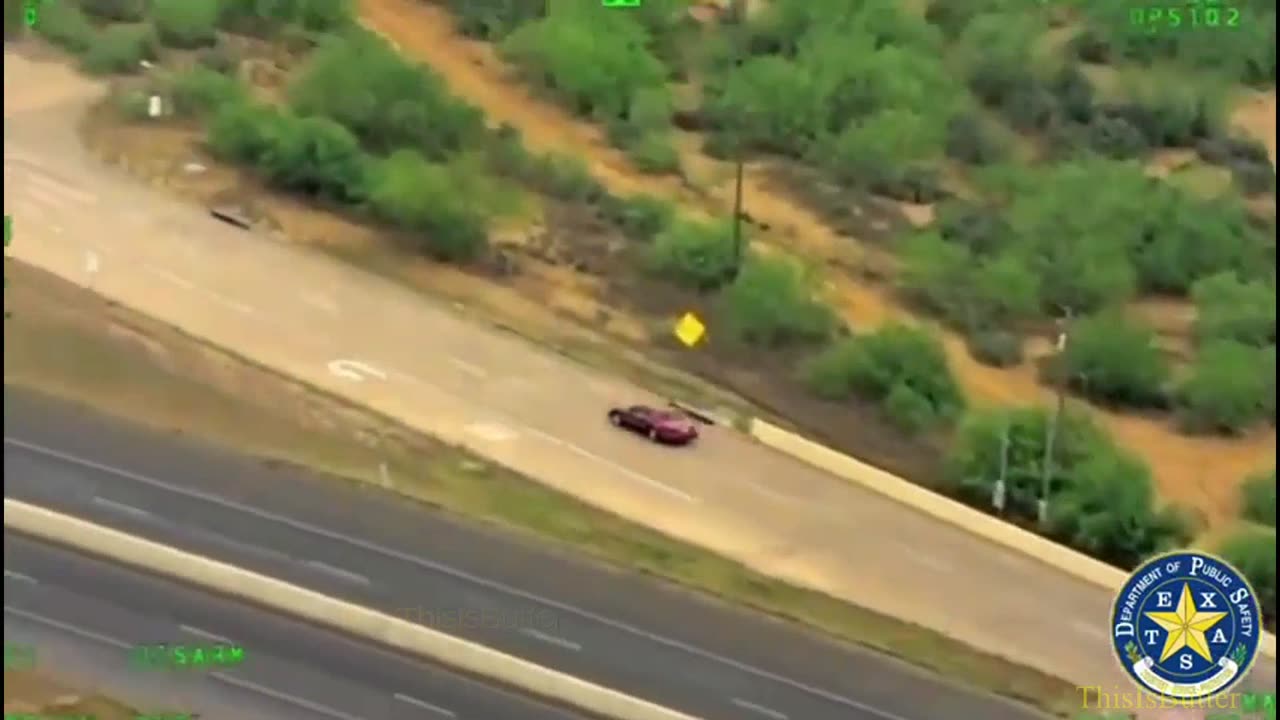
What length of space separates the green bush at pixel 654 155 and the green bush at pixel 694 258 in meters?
1.64

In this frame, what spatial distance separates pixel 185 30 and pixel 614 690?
901 centimetres

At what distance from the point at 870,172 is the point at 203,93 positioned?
5530 mm

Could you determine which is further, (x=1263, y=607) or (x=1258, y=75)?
(x=1258, y=75)

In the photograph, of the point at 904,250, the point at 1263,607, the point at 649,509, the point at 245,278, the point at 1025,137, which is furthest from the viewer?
the point at 1025,137

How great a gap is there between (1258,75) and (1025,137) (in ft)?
6.82

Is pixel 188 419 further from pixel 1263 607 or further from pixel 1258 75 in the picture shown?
pixel 1258 75

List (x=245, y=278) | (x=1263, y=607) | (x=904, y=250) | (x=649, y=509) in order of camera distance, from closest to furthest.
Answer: (x=1263, y=607)
(x=649, y=509)
(x=245, y=278)
(x=904, y=250)

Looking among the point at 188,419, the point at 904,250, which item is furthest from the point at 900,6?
the point at 188,419

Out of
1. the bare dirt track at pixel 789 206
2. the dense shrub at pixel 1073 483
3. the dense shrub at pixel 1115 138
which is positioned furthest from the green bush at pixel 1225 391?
the dense shrub at pixel 1115 138

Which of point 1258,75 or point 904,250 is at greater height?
point 1258,75

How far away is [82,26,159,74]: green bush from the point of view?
58.5 ft

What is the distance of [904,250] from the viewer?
17250mm

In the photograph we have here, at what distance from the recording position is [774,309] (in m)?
15.6
